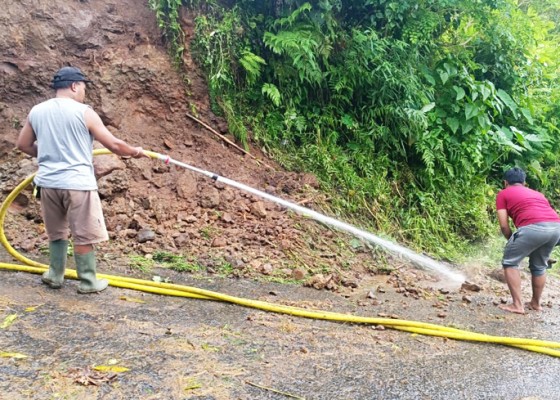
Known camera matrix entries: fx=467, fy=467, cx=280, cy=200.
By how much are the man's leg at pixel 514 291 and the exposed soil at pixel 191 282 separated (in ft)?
0.45

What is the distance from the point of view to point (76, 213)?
3760mm

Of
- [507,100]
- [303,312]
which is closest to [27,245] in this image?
[303,312]

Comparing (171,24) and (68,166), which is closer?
(68,166)

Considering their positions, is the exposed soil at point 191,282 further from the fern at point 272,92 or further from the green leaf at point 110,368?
the fern at point 272,92

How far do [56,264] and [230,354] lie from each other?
1820mm

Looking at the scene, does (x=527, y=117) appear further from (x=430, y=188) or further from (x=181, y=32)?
(x=181, y=32)

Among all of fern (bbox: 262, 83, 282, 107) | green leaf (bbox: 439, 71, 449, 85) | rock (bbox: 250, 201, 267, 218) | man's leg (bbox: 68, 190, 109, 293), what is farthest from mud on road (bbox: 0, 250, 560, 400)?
green leaf (bbox: 439, 71, 449, 85)

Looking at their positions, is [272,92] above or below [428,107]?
above

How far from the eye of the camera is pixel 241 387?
2.66 m

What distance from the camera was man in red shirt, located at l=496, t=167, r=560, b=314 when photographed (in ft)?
16.1

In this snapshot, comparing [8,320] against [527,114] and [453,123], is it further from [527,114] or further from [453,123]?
[527,114]

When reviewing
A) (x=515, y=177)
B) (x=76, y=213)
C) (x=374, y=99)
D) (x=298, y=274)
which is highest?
(x=374, y=99)

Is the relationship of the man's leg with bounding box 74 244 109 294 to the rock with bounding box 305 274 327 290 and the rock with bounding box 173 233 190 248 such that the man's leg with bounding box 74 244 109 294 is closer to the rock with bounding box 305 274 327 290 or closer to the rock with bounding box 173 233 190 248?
the rock with bounding box 173 233 190 248

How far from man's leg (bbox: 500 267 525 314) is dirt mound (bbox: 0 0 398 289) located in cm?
146
